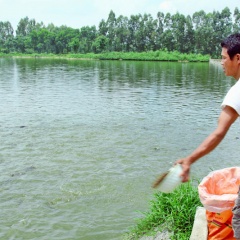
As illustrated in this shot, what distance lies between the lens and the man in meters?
2.68

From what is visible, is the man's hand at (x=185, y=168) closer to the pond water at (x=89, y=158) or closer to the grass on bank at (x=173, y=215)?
the grass on bank at (x=173, y=215)

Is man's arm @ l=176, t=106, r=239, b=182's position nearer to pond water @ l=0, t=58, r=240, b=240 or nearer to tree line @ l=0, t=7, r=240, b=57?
pond water @ l=0, t=58, r=240, b=240

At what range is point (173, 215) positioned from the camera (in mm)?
4520

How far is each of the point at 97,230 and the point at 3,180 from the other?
8.87 ft

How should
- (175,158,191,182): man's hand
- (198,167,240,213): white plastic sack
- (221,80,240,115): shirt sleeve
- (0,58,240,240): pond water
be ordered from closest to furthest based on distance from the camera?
(221,80,240,115): shirt sleeve < (175,158,191,182): man's hand < (198,167,240,213): white plastic sack < (0,58,240,240): pond water

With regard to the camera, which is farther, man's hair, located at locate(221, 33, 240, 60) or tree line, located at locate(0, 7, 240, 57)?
tree line, located at locate(0, 7, 240, 57)

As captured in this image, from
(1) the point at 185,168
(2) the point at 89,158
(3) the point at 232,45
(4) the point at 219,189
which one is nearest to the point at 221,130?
(1) the point at 185,168

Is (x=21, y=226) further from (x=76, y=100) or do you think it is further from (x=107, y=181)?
(x=76, y=100)

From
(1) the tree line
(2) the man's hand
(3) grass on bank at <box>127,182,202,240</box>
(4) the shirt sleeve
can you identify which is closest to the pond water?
(3) grass on bank at <box>127,182,202,240</box>

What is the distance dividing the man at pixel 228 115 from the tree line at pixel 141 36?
87.0 m

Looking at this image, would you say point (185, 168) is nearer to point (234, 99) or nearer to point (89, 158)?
point (234, 99)

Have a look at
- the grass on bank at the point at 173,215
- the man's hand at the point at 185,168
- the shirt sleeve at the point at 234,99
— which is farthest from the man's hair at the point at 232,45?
the grass on bank at the point at 173,215

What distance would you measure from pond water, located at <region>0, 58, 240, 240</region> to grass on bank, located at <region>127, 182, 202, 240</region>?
507mm

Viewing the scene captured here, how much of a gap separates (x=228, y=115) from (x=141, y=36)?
9526cm
